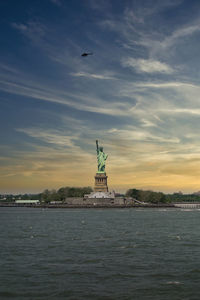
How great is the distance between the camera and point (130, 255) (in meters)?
29.0

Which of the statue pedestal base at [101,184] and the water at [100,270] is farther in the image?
the statue pedestal base at [101,184]

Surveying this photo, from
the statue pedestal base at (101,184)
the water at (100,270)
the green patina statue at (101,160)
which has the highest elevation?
the green patina statue at (101,160)

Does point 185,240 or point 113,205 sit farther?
point 113,205

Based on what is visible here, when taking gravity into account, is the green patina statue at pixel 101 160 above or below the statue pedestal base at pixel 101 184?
above

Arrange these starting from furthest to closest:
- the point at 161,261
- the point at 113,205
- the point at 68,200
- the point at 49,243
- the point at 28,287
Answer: the point at 68,200 < the point at 113,205 < the point at 49,243 < the point at 161,261 < the point at 28,287

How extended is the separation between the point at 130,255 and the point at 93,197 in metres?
145

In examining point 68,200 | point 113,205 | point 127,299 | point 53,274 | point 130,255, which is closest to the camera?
point 127,299

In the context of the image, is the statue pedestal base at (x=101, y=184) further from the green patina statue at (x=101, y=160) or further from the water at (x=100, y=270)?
the water at (x=100, y=270)

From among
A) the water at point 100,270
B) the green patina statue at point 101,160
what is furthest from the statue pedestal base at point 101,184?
the water at point 100,270

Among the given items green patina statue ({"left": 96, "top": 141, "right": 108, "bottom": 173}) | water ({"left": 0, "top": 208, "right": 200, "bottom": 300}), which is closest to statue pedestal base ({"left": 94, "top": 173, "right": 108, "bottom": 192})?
green patina statue ({"left": 96, "top": 141, "right": 108, "bottom": 173})

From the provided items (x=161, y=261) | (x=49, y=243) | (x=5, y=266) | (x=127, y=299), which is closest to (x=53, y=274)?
(x=5, y=266)

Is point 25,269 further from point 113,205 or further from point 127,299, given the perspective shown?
point 113,205

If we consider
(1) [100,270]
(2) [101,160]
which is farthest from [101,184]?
(1) [100,270]

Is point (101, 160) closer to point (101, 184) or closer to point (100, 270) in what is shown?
point (101, 184)
